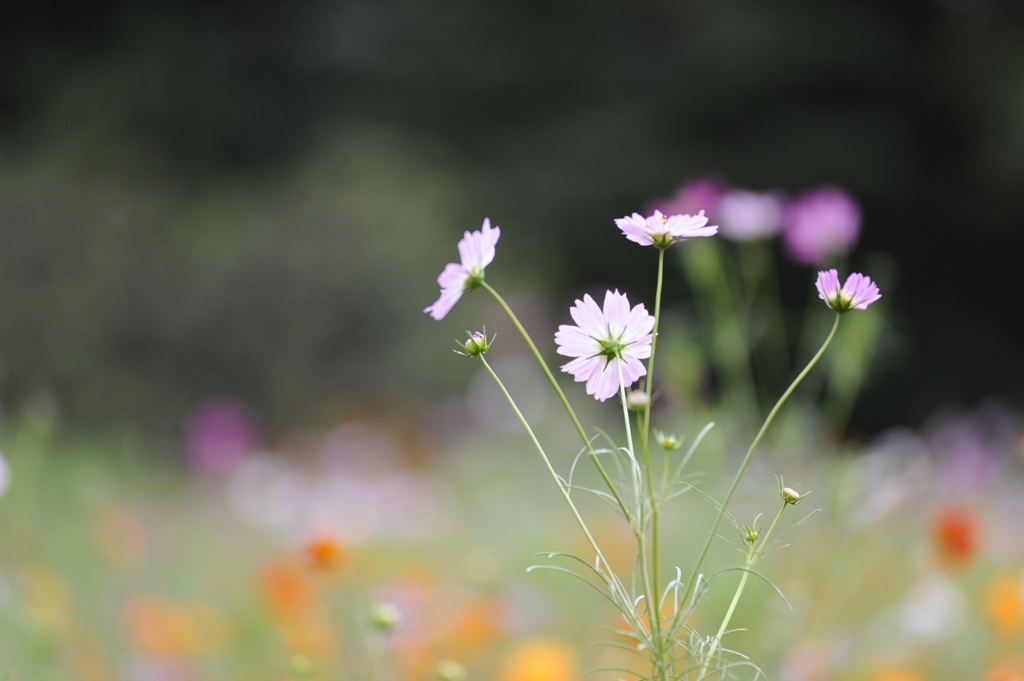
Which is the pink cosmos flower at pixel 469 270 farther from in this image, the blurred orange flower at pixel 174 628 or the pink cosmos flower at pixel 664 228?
the blurred orange flower at pixel 174 628

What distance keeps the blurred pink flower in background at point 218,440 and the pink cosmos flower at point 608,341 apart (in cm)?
285

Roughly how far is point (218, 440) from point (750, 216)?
2.60 metres

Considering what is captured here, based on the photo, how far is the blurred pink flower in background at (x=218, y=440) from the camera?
325 centimetres

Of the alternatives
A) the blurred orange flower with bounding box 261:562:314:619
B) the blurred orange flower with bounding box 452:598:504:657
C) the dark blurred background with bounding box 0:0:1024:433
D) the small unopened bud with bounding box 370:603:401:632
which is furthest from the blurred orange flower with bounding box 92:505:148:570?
the dark blurred background with bounding box 0:0:1024:433

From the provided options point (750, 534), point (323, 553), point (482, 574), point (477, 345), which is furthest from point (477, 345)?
point (482, 574)

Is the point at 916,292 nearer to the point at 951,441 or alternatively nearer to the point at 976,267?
the point at 976,267

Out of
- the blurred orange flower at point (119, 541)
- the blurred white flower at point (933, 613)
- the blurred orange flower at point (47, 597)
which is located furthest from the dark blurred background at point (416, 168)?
the blurred white flower at point (933, 613)

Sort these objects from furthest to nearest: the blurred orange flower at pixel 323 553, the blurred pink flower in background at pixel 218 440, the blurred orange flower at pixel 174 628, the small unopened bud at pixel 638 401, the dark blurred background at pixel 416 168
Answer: the dark blurred background at pixel 416 168
the blurred pink flower in background at pixel 218 440
the blurred orange flower at pixel 174 628
the blurred orange flower at pixel 323 553
the small unopened bud at pixel 638 401

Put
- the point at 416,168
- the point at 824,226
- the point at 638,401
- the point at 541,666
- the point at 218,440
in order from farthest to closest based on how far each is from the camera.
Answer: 1. the point at 416,168
2. the point at 218,440
3. the point at 824,226
4. the point at 541,666
5. the point at 638,401

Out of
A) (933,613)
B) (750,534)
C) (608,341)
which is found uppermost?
(933,613)

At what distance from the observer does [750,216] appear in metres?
1.29

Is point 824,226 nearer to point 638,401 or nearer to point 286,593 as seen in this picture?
point 638,401

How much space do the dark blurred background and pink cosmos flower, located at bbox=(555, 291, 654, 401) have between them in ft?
10.8

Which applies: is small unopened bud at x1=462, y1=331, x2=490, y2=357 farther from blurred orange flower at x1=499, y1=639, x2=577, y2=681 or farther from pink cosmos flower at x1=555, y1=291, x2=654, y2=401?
blurred orange flower at x1=499, y1=639, x2=577, y2=681
